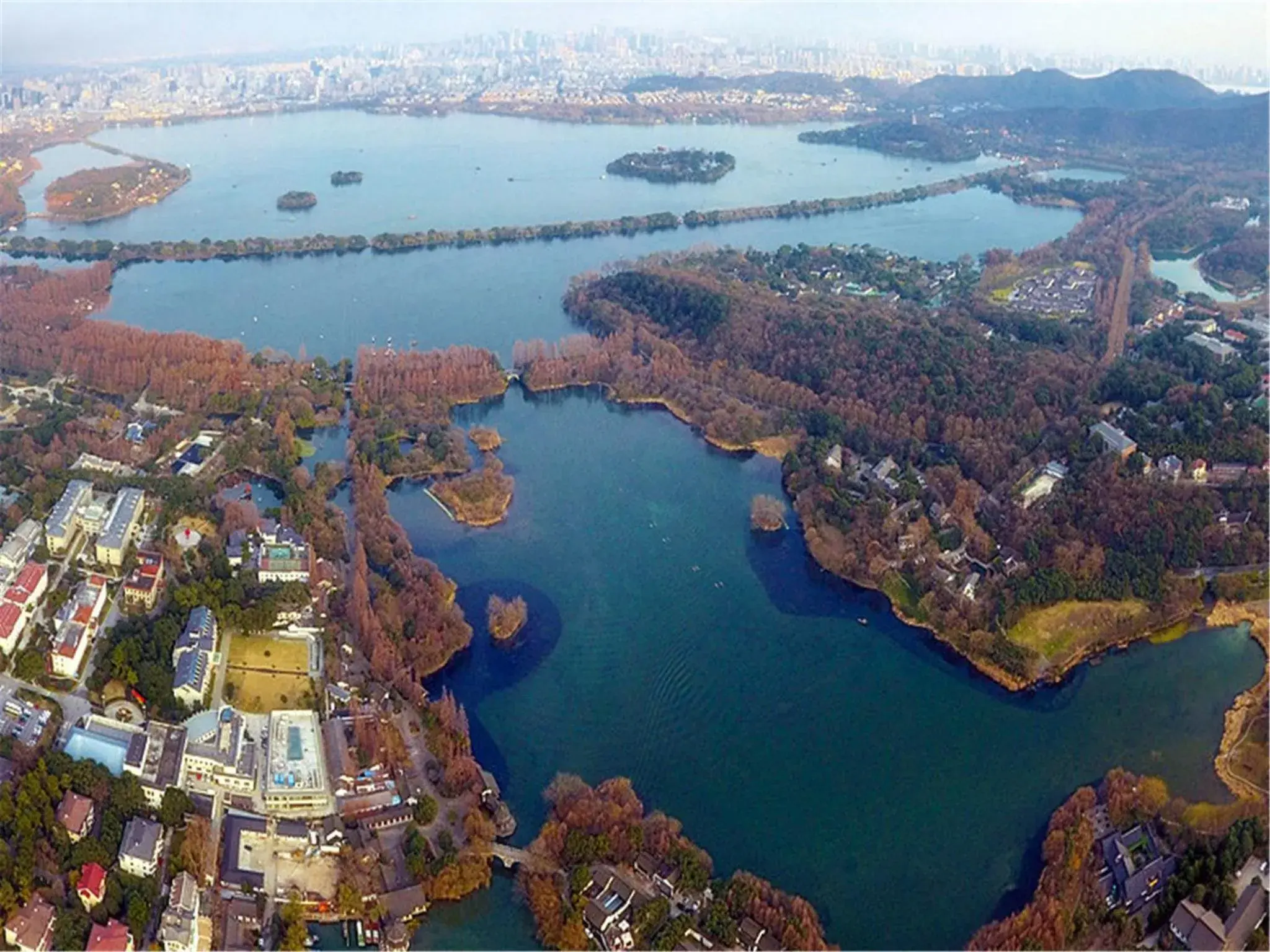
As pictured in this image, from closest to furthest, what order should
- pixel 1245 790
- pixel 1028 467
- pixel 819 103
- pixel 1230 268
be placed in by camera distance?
pixel 1245 790, pixel 1028 467, pixel 1230 268, pixel 819 103

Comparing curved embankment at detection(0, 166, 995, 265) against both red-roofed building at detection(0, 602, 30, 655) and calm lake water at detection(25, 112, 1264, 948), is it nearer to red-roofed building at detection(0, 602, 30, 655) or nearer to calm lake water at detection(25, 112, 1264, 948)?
calm lake water at detection(25, 112, 1264, 948)

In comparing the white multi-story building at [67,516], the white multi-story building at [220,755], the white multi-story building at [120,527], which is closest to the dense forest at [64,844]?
the white multi-story building at [220,755]

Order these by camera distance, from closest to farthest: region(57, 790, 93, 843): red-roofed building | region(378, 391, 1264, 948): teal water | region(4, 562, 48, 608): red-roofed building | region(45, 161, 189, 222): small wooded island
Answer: region(57, 790, 93, 843): red-roofed building
region(378, 391, 1264, 948): teal water
region(4, 562, 48, 608): red-roofed building
region(45, 161, 189, 222): small wooded island

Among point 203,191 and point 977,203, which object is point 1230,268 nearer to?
point 977,203

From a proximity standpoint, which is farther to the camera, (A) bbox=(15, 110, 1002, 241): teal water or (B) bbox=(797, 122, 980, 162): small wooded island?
(B) bbox=(797, 122, 980, 162): small wooded island

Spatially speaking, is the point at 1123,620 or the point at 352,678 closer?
the point at 352,678

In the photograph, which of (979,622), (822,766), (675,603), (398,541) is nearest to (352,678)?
(398,541)

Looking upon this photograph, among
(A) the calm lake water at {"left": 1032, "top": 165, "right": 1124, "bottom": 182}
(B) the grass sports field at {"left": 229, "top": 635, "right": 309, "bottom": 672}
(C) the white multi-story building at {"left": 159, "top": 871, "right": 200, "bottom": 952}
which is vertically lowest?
(B) the grass sports field at {"left": 229, "top": 635, "right": 309, "bottom": 672}

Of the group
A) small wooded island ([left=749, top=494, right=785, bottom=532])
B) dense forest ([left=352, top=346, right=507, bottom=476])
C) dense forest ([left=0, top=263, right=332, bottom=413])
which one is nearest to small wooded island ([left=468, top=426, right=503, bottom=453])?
dense forest ([left=352, top=346, right=507, bottom=476])
